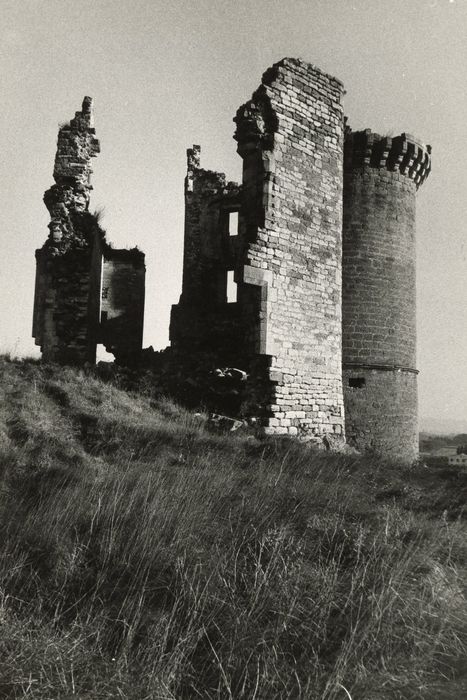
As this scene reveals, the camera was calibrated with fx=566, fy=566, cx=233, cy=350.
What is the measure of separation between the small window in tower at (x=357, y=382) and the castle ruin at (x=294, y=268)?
0.03m

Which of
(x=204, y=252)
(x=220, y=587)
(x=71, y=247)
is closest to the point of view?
(x=220, y=587)

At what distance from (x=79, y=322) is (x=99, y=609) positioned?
10.8 metres

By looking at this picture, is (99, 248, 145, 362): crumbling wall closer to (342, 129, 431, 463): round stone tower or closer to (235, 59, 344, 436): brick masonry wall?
A: (342, 129, 431, 463): round stone tower

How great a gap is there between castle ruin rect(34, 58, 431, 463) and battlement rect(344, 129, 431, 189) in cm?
4

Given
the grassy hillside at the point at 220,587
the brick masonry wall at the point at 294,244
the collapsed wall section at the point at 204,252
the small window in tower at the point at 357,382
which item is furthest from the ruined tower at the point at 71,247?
the grassy hillside at the point at 220,587

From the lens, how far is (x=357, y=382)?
14359 millimetres

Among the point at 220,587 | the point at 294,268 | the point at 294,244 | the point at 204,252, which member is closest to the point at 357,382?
the point at 294,268

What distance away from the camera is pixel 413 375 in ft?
50.8

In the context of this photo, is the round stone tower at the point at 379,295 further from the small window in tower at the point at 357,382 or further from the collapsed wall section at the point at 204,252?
the collapsed wall section at the point at 204,252

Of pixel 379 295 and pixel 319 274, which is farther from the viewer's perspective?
pixel 379 295

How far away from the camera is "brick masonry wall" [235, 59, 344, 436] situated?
1091 centimetres

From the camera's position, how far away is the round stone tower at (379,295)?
14.3 m

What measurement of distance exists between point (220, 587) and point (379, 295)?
12.0 m

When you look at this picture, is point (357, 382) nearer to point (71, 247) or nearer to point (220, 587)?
point (71, 247)
